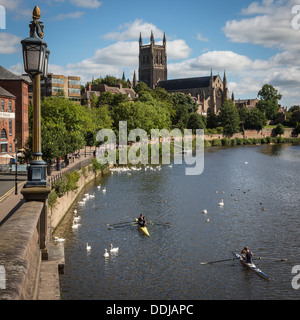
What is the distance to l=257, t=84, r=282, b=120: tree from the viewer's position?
168 metres

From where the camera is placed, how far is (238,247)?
82.6 feet

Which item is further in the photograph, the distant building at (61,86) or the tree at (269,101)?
the tree at (269,101)

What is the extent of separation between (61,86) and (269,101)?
105m

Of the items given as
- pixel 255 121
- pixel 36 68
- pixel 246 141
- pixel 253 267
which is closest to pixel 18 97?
pixel 253 267

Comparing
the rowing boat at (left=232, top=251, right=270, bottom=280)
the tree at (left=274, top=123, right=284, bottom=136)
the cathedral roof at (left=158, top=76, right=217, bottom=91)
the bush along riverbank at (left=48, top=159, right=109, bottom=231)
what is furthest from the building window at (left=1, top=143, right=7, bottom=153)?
the cathedral roof at (left=158, top=76, right=217, bottom=91)

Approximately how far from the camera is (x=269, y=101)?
551 feet

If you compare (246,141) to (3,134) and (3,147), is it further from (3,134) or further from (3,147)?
(3,147)

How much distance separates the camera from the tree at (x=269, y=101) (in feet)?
550

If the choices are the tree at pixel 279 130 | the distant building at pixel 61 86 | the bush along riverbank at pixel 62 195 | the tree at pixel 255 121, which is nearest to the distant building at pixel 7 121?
the bush along riverbank at pixel 62 195

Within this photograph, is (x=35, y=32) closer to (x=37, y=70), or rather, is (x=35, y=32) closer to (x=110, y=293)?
(x=37, y=70)

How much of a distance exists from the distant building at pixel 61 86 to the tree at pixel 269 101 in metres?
97.8

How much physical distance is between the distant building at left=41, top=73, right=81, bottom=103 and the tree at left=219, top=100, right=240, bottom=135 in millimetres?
60762

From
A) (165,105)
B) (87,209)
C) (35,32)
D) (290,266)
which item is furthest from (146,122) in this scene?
(35,32)

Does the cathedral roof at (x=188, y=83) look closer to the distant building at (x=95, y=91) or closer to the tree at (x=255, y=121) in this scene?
the tree at (x=255, y=121)
